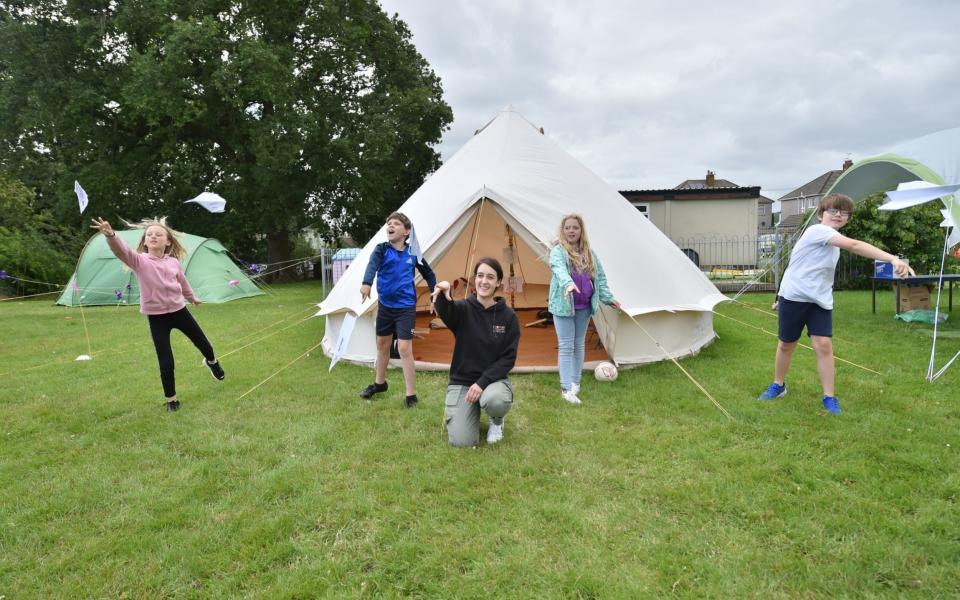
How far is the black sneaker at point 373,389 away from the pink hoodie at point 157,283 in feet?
4.81

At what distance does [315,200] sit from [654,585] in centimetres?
1783

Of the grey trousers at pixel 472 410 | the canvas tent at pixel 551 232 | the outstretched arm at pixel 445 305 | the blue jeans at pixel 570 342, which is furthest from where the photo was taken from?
the canvas tent at pixel 551 232

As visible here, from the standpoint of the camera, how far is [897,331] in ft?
20.1

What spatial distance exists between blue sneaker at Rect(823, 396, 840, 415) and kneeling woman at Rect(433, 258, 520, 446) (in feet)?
6.74

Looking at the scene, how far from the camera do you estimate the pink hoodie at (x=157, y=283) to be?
377cm

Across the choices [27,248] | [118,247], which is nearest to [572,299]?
[118,247]

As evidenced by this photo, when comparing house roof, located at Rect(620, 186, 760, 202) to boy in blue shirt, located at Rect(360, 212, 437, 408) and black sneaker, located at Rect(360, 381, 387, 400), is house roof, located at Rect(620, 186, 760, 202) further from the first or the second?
black sneaker, located at Rect(360, 381, 387, 400)

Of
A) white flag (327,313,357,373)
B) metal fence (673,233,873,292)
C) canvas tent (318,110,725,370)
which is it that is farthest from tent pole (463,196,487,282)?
metal fence (673,233,873,292)

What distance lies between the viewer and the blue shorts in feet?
11.2

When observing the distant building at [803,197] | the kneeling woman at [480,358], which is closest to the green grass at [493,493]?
the kneeling woman at [480,358]

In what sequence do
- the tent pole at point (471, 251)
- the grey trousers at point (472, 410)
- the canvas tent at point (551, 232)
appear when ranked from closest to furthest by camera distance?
1. the grey trousers at point (472, 410)
2. the canvas tent at point (551, 232)
3. the tent pole at point (471, 251)

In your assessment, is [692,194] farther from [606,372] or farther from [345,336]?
[345,336]

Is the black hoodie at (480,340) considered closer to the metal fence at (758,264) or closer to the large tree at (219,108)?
the metal fence at (758,264)

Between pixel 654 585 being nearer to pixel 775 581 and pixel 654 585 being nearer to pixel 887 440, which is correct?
pixel 775 581
